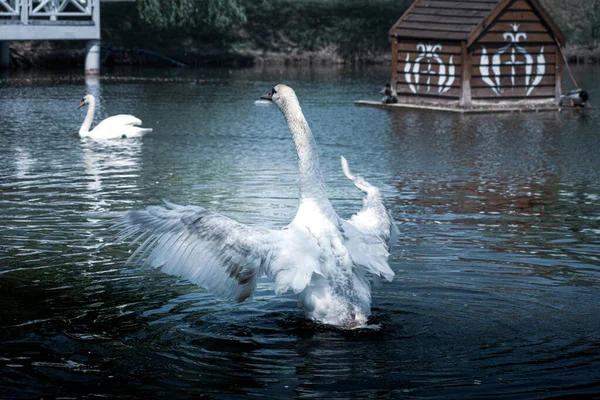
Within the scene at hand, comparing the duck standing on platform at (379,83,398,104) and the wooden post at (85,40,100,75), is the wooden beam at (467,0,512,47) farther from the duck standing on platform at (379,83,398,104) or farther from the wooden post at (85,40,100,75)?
the wooden post at (85,40,100,75)

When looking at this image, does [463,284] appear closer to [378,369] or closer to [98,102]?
[378,369]

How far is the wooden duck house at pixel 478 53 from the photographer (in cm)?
2869

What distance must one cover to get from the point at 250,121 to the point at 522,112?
7.52 meters

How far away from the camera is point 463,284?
9734 mm

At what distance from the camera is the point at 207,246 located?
26.7ft

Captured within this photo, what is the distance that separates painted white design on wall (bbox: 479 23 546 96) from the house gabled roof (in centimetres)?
71

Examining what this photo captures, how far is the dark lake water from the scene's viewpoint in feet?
24.2

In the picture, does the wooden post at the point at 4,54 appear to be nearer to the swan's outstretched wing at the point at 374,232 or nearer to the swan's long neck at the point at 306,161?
the swan's outstretched wing at the point at 374,232

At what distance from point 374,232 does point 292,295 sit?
929 millimetres

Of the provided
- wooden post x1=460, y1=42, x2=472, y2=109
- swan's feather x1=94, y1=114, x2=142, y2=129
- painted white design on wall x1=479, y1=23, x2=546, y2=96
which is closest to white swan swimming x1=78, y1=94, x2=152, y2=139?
swan's feather x1=94, y1=114, x2=142, y2=129

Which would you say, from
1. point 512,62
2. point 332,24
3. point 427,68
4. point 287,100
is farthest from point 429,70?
point 332,24

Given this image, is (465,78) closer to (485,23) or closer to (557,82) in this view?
(485,23)

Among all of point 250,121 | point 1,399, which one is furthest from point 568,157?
point 1,399

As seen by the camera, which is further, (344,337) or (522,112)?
(522,112)
